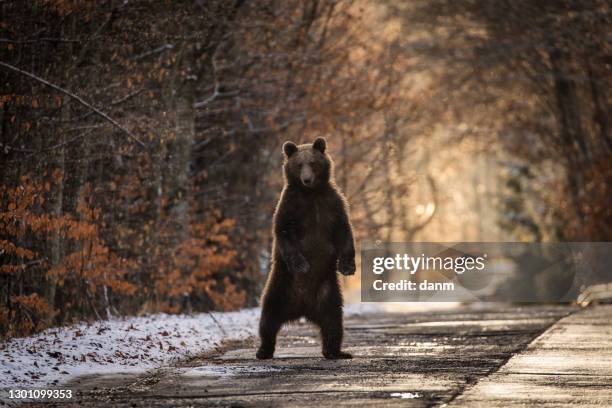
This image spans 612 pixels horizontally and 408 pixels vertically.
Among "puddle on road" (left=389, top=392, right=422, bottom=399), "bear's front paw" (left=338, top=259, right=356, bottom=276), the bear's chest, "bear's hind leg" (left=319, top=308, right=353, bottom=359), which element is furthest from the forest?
"puddle on road" (left=389, top=392, right=422, bottom=399)

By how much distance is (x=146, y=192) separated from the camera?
21312mm

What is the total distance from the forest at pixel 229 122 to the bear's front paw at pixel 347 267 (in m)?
3.51

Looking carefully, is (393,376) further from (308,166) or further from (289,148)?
(289,148)

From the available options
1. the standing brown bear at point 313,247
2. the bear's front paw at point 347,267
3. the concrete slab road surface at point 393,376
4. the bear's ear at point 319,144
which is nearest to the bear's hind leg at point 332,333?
the standing brown bear at point 313,247

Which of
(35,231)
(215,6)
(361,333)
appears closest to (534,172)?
(215,6)

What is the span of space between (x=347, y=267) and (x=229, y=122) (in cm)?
1300

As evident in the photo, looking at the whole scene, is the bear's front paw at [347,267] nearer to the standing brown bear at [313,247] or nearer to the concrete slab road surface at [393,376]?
the standing brown bear at [313,247]

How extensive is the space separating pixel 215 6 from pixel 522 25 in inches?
536

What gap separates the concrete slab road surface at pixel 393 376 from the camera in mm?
8812

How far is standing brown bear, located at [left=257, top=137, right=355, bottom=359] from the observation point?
39.1 feet

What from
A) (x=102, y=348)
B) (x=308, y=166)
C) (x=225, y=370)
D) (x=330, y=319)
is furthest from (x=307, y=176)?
(x=102, y=348)

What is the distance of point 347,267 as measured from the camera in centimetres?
1190

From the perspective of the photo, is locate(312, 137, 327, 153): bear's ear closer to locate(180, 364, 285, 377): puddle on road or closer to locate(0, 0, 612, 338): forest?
locate(180, 364, 285, 377): puddle on road

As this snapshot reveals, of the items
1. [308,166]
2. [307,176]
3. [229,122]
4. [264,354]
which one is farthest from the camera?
[229,122]
